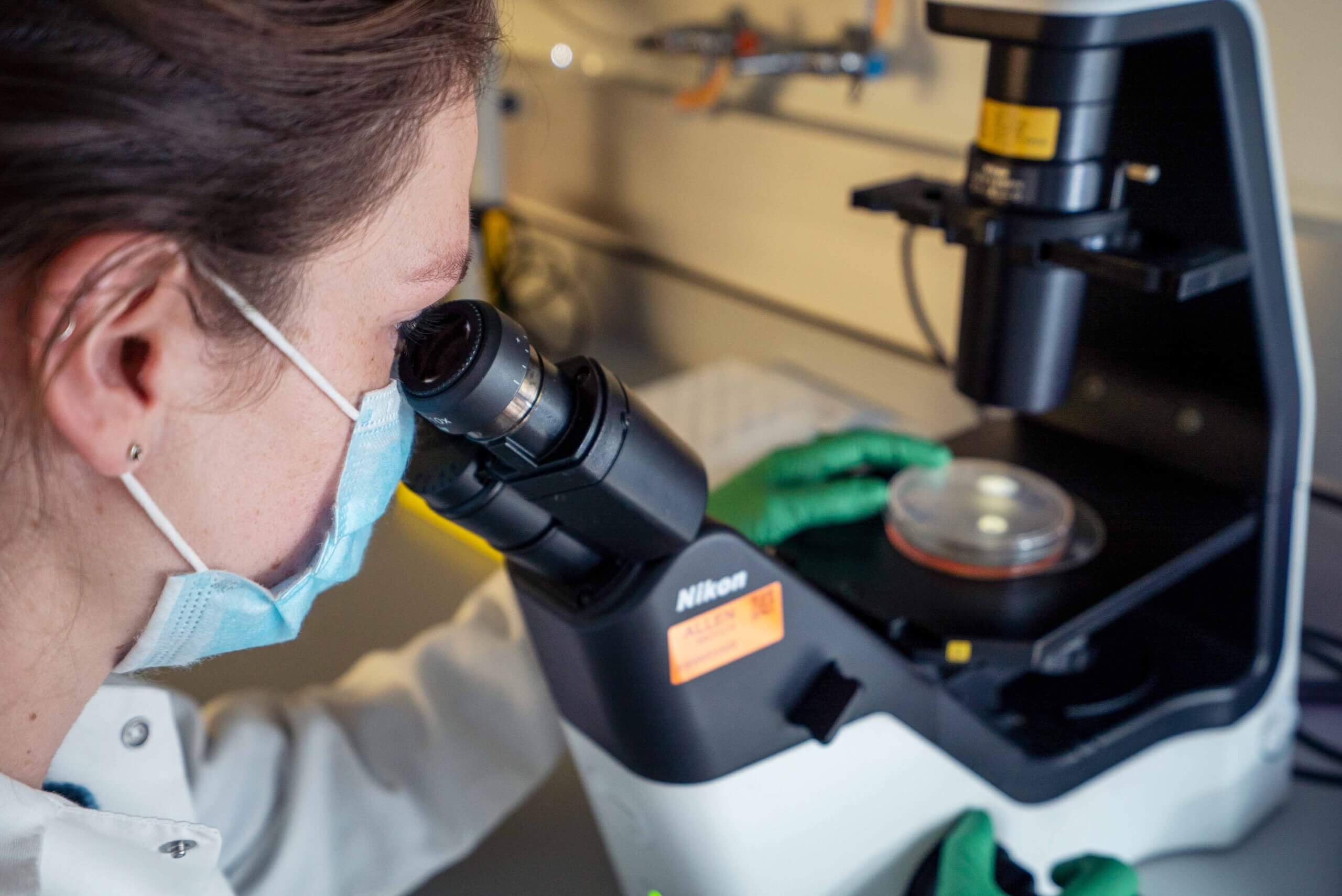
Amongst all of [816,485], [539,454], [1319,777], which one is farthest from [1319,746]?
[539,454]

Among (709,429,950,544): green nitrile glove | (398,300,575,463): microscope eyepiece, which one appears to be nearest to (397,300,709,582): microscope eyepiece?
(398,300,575,463): microscope eyepiece

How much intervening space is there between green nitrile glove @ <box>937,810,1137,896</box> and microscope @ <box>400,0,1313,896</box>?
0.03 m

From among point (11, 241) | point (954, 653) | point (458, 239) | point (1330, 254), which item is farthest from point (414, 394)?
point (1330, 254)

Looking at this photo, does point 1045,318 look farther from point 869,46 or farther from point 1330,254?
point 869,46

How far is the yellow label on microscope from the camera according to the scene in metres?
0.80

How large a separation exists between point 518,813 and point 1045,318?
2.17 feet

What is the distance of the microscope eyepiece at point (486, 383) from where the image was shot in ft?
2.10

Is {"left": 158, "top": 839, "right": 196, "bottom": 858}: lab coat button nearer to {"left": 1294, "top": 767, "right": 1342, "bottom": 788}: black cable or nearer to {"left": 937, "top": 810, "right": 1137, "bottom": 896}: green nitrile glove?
{"left": 937, "top": 810, "right": 1137, "bottom": 896}: green nitrile glove

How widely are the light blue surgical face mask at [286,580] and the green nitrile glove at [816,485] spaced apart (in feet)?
1.15

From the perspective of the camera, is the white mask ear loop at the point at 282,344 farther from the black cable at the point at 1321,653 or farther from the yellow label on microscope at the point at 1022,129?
the black cable at the point at 1321,653

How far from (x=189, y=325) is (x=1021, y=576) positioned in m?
0.66

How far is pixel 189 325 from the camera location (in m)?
0.59

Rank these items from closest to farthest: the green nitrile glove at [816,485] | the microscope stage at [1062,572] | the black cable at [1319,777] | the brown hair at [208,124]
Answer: the brown hair at [208,124] → the microscope stage at [1062,572] → the green nitrile glove at [816,485] → the black cable at [1319,777]

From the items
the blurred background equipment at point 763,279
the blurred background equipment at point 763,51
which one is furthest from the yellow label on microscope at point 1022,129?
the blurred background equipment at point 763,51
